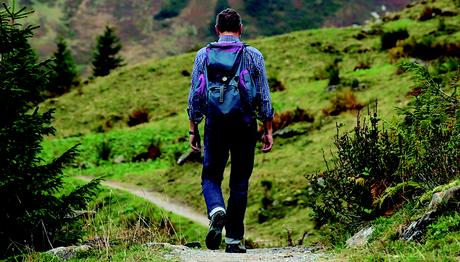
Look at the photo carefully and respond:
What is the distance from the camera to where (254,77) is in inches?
255

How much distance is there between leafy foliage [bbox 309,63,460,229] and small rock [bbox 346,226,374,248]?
26cm

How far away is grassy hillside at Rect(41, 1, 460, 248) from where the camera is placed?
13211mm

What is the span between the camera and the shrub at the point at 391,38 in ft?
77.9

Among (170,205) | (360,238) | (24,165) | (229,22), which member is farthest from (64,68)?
(360,238)

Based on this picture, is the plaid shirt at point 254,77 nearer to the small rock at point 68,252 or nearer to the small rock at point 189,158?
the small rock at point 68,252

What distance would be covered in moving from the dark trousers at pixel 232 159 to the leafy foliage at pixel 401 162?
38.8 inches

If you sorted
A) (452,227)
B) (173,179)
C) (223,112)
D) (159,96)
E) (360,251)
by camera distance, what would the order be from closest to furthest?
(452,227) → (360,251) → (223,112) → (173,179) → (159,96)

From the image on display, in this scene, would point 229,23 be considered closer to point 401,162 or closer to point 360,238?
point 401,162

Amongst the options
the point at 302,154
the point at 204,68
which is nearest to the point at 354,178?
the point at 204,68

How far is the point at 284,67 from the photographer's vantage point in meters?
27.0

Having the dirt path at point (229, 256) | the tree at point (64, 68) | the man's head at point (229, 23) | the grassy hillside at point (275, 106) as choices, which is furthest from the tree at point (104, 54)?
the dirt path at point (229, 256)

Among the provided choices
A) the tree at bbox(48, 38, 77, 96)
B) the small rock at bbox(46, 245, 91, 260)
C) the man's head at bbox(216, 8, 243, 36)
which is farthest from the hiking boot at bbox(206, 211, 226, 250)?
the tree at bbox(48, 38, 77, 96)

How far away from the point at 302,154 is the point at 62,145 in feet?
32.0

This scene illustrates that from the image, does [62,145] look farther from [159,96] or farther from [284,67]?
[284,67]
